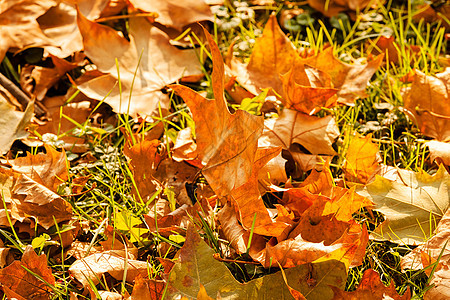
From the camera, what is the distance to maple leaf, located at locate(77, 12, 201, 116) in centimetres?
171

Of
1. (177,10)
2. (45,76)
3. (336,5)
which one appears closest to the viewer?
(45,76)

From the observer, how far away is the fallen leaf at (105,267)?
1222mm

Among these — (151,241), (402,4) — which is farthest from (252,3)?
(151,241)

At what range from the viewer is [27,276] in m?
1.21

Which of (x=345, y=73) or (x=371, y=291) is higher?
(x=345, y=73)

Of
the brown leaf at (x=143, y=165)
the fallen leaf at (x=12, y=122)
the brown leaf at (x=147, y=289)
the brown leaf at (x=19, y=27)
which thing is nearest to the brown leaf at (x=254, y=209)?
the brown leaf at (x=147, y=289)

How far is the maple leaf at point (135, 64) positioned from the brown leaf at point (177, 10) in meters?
0.06

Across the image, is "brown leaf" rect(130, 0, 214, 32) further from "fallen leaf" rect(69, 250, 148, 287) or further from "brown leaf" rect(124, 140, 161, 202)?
"fallen leaf" rect(69, 250, 148, 287)

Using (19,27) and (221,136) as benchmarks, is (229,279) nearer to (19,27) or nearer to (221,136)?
(221,136)

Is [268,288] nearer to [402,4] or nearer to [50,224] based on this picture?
[50,224]

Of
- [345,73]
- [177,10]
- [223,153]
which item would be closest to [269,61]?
[345,73]

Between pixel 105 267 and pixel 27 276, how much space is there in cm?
19

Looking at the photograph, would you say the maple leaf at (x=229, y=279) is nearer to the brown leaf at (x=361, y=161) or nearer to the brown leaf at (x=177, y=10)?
the brown leaf at (x=361, y=161)

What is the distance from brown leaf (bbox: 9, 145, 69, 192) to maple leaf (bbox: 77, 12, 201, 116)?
0.29 metres
